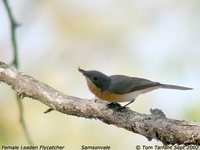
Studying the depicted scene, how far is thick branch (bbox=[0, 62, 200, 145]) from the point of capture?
2.91 m

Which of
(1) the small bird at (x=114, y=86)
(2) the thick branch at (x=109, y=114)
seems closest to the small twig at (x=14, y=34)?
(2) the thick branch at (x=109, y=114)

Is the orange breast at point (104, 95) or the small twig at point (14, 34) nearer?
the small twig at point (14, 34)

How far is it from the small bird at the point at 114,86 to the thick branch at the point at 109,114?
0.30 meters

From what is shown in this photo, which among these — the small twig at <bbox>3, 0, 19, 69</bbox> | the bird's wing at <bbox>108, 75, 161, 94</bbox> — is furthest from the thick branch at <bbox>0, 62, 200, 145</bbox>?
the bird's wing at <bbox>108, 75, 161, 94</bbox>

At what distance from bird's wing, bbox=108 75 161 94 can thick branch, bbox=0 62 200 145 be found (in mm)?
372

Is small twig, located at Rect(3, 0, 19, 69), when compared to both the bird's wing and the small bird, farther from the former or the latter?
the bird's wing

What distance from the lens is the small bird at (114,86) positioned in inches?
156

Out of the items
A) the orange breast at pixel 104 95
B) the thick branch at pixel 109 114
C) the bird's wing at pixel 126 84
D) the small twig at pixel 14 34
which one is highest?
the small twig at pixel 14 34

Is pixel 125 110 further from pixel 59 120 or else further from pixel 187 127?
pixel 59 120

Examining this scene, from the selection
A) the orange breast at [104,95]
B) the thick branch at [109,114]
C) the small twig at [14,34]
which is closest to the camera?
the thick branch at [109,114]

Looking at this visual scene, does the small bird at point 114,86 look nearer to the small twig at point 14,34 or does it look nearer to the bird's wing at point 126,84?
the bird's wing at point 126,84

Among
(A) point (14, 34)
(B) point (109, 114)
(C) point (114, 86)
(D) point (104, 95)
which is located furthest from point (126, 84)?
(A) point (14, 34)

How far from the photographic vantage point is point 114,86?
4.04 m

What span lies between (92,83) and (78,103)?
1.51 feet
